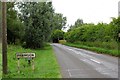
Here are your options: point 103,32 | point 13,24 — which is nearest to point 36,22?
point 13,24

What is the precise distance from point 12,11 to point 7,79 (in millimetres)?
32726

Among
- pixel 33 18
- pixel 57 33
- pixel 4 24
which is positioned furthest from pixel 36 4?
pixel 57 33

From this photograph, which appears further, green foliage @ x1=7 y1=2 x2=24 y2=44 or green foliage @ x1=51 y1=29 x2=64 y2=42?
green foliage @ x1=51 y1=29 x2=64 y2=42

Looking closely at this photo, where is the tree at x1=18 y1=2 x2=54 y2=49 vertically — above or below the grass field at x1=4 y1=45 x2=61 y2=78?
above

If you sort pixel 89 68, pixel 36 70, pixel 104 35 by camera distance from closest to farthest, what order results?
pixel 36 70 < pixel 89 68 < pixel 104 35

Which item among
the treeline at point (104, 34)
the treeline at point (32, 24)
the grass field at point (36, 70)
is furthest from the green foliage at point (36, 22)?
the grass field at point (36, 70)

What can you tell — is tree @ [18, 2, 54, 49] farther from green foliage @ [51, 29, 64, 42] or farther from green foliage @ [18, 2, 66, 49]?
green foliage @ [51, 29, 64, 42]

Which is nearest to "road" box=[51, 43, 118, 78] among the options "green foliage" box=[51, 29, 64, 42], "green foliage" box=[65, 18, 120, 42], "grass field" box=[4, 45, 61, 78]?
"grass field" box=[4, 45, 61, 78]

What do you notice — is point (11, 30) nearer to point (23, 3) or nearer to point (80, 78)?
point (23, 3)

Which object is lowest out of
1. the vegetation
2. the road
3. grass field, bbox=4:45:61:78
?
the road

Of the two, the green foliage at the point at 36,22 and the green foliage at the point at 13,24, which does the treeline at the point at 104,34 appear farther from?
the green foliage at the point at 13,24

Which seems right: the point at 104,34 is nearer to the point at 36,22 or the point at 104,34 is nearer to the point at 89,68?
the point at 36,22

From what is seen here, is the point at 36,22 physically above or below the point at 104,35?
above

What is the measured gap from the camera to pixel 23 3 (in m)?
49.8
